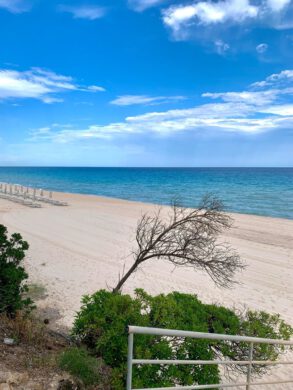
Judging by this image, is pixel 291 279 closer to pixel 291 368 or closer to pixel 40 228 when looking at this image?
pixel 291 368

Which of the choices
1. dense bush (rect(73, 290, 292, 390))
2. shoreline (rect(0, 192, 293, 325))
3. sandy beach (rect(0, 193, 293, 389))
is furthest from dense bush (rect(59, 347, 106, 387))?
shoreline (rect(0, 192, 293, 325))

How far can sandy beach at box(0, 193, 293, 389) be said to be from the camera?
10.6m

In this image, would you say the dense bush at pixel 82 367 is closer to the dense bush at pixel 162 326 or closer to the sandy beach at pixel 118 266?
the dense bush at pixel 162 326

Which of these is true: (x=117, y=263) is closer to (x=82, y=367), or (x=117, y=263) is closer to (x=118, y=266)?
(x=118, y=266)

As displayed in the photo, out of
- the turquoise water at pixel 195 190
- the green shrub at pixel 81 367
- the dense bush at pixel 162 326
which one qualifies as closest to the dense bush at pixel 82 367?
the green shrub at pixel 81 367

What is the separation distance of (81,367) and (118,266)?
372 inches

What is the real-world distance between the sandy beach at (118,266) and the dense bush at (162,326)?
1230 millimetres

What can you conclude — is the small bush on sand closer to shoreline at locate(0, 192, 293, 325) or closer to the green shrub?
the green shrub

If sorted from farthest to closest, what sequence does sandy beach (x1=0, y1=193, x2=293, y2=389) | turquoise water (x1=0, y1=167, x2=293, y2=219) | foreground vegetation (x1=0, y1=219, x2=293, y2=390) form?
turquoise water (x1=0, y1=167, x2=293, y2=219) < sandy beach (x1=0, y1=193, x2=293, y2=389) < foreground vegetation (x1=0, y1=219, x2=293, y2=390)

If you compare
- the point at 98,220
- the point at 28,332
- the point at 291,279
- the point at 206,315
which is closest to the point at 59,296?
the point at 28,332

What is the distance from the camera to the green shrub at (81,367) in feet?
13.5

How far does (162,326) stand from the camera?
4.91 meters

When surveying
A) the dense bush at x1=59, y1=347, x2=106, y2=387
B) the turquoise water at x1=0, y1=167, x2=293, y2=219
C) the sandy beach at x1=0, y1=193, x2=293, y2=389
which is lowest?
the sandy beach at x1=0, y1=193, x2=293, y2=389

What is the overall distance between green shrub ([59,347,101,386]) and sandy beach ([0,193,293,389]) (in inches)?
127
